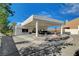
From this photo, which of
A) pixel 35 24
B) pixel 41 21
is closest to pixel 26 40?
pixel 35 24

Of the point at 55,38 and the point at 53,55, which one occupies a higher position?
the point at 55,38

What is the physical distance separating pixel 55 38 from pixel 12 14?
3.61 ft

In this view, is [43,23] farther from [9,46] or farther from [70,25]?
[9,46]

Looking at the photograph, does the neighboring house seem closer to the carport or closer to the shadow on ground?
the carport

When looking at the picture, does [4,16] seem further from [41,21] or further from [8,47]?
[41,21]

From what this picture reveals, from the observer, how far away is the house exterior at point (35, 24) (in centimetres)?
505

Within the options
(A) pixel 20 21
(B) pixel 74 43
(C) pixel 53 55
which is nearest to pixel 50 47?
(C) pixel 53 55

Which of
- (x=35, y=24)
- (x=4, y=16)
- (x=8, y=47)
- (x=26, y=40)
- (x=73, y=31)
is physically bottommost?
(x=8, y=47)

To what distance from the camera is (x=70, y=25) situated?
514cm

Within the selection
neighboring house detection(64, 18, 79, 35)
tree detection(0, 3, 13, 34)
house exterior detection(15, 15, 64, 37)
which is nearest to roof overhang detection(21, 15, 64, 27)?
house exterior detection(15, 15, 64, 37)

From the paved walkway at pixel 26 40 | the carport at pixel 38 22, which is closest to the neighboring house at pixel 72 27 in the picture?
the carport at pixel 38 22

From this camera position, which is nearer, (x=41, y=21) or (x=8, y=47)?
(x=8, y=47)

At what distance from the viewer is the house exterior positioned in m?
5.05

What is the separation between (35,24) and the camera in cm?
512
